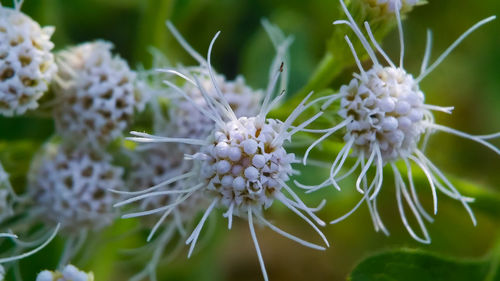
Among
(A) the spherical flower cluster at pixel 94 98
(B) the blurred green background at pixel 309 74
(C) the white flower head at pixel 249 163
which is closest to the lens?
(C) the white flower head at pixel 249 163

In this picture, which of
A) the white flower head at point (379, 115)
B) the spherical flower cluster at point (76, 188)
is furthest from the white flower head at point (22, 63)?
the white flower head at point (379, 115)

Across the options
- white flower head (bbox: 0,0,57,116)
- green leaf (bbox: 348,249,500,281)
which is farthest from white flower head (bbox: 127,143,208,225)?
green leaf (bbox: 348,249,500,281)

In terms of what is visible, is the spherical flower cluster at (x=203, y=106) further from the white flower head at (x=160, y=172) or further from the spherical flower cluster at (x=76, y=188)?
the spherical flower cluster at (x=76, y=188)

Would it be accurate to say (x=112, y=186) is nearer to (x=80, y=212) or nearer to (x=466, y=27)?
(x=80, y=212)

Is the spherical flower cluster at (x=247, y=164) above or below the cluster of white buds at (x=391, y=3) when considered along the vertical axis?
below

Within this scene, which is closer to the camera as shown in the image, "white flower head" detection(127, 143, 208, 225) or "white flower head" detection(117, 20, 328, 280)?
"white flower head" detection(117, 20, 328, 280)

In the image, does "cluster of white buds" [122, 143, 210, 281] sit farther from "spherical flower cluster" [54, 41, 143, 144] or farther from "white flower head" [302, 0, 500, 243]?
"white flower head" [302, 0, 500, 243]

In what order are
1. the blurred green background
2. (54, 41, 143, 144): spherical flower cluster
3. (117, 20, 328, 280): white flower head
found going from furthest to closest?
the blurred green background < (54, 41, 143, 144): spherical flower cluster < (117, 20, 328, 280): white flower head
